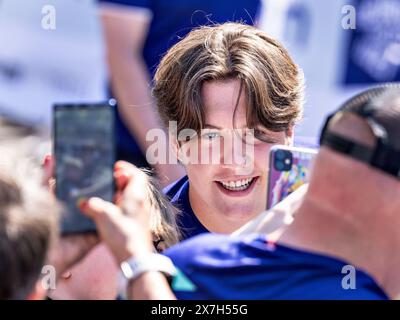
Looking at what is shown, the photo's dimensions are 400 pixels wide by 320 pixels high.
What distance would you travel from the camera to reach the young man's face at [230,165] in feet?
9.46

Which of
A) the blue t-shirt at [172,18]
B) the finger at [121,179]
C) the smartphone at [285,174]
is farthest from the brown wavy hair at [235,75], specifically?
the finger at [121,179]

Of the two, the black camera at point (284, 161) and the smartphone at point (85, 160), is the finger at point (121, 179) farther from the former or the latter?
the black camera at point (284, 161)

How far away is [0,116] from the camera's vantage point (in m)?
4.36

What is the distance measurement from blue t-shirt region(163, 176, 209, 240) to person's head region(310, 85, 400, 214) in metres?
1.07

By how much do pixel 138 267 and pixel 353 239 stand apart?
1.41ft

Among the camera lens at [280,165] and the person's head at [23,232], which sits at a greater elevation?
the person's head at [23,232]

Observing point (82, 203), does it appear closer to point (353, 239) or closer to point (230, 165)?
point (353, 239)

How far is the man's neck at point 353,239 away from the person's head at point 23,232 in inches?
19.8

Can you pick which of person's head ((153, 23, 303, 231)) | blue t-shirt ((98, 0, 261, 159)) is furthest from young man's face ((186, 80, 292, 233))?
blue t-shirt ((98, 0, 261, 159))

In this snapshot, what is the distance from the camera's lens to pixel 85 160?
184cm

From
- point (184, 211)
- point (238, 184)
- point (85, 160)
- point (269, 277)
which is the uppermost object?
point (85, 160)

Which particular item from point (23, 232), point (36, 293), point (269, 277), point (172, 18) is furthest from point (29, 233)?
point (172, 18)

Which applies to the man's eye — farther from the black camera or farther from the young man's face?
the black camera

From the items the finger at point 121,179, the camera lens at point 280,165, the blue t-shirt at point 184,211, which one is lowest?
the blue t-shirt at point 184,211
